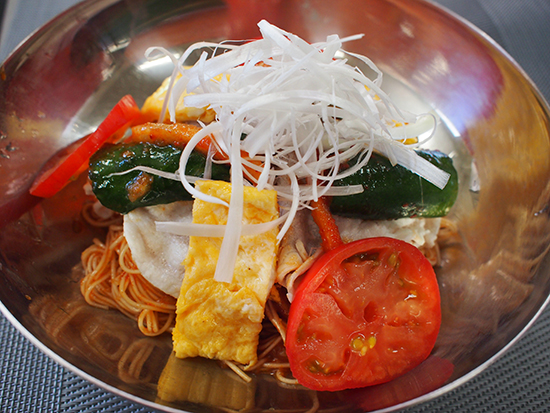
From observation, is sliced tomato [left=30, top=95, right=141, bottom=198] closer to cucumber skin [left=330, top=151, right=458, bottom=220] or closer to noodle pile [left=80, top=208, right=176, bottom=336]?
noodle pile [left=80, top=208, right=176, bottom=336]

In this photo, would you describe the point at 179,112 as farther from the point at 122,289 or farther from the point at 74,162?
the point at 122,289

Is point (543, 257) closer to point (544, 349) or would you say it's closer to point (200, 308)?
point (544, 349)

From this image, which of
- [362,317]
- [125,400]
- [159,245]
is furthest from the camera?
[159,245]

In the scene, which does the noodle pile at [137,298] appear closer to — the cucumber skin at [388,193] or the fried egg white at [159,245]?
the fried egg white at [159,245]

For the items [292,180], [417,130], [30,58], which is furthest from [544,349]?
[30,58]

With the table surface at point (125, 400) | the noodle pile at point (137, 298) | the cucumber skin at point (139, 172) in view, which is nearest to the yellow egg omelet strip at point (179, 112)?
the cucumber skin at point (139, 172)

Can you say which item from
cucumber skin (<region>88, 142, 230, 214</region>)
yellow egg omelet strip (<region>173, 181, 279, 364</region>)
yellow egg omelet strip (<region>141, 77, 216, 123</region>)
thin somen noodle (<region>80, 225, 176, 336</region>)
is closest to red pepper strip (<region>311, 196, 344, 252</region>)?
yellow egg omelet strip (<region>173, 181, 279, 364</region>)

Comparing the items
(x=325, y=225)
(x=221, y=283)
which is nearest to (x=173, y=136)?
(x=221, y=283)
